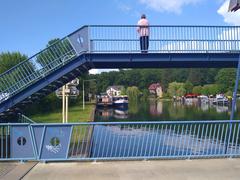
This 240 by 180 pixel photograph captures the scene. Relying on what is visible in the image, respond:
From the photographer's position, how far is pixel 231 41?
1606 centimetres

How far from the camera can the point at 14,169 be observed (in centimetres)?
916

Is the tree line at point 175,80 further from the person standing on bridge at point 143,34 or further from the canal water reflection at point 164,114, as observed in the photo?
the person standing on bridge at point 143,34

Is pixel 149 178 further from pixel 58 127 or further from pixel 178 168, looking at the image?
pixel 58 127

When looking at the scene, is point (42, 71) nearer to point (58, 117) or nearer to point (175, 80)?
point (58, 117)

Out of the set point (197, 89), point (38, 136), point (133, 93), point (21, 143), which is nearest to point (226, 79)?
point (197, 89)

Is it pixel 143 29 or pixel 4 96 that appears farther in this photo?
pixel 143 29

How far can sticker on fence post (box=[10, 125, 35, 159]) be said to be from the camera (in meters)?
10.0

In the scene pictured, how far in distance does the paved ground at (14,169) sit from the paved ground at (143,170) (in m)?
0.16

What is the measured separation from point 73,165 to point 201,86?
126 metres

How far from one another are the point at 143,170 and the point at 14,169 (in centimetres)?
326

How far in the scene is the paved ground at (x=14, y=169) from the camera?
840 centimetres

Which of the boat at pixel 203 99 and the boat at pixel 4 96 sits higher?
the boat at pixel 4 96

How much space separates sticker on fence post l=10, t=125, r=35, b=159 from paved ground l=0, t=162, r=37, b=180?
0.95 ft

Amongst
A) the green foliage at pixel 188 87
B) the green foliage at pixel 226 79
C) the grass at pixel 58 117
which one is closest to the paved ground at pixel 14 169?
the grass at pixel 58 117
